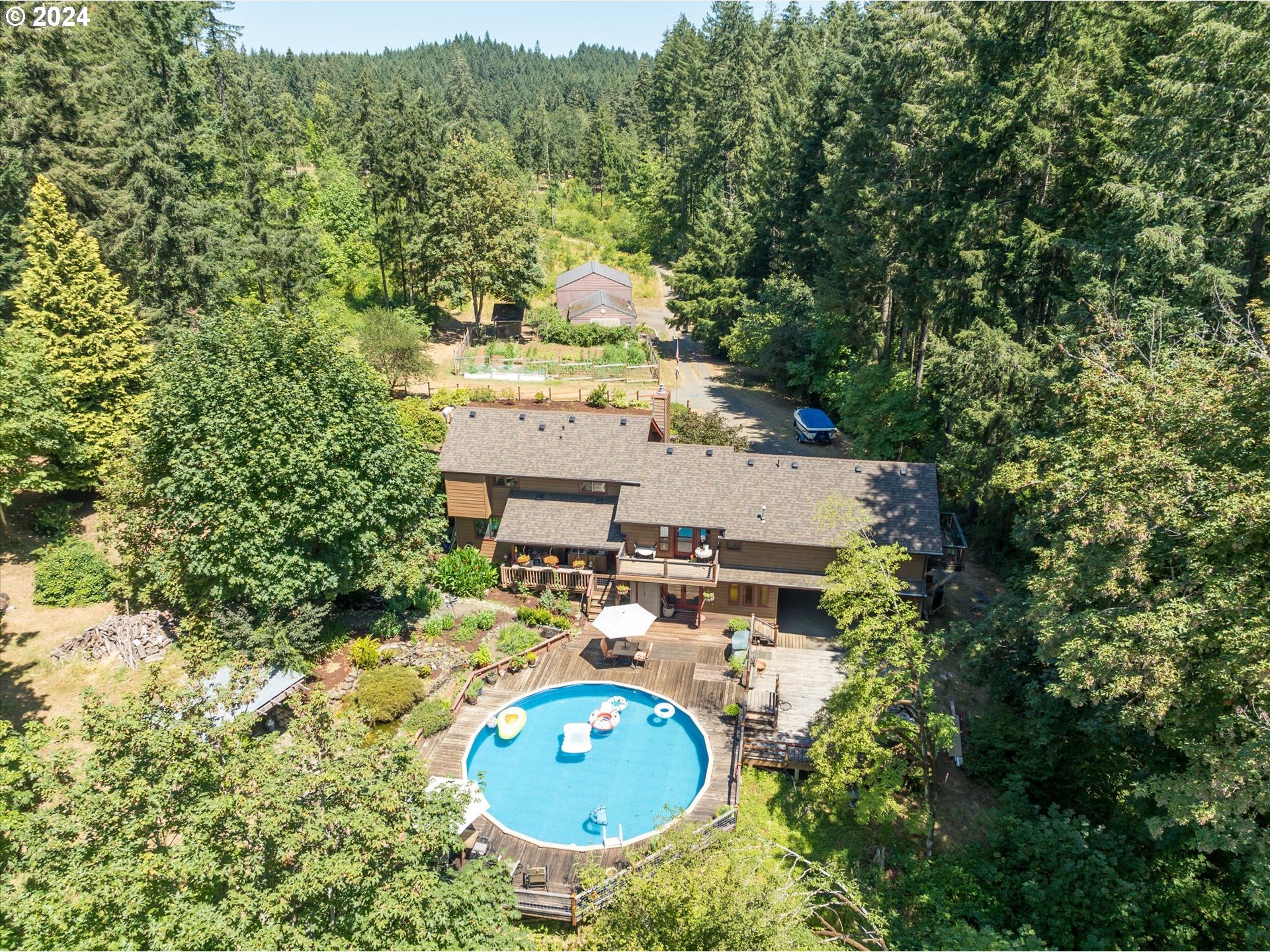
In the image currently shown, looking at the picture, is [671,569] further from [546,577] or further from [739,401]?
[739,401]

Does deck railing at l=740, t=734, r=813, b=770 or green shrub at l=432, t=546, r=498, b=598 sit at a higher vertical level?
green shrub at l=432, t=546, r=498, b=598

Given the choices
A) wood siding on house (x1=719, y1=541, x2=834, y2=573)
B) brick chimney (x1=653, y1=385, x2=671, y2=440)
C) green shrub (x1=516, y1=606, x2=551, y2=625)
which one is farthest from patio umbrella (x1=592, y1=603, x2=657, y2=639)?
brick chimney (x1=653, y1=385, x2=671, y2=440)

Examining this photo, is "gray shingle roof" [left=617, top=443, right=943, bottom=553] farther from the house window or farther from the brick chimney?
the brick chimney

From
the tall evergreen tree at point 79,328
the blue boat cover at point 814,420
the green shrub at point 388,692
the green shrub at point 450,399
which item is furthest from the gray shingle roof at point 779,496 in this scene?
the tall evergreen tree at point 79,328

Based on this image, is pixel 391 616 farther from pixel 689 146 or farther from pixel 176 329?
pixel 689 146

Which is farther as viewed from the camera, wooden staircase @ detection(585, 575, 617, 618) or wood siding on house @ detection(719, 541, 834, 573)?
wooden staircase @ detection(585, 575, 617, 618)

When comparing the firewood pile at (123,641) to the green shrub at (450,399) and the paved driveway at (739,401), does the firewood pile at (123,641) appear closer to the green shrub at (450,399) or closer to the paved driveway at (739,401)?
the green shrub at (450,399)
